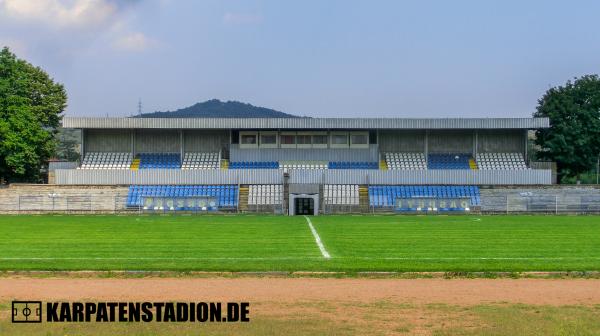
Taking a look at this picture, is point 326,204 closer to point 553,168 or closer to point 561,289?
A: point 553,168

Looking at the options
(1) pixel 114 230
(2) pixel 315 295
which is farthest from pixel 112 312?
(1) pixel 114 230

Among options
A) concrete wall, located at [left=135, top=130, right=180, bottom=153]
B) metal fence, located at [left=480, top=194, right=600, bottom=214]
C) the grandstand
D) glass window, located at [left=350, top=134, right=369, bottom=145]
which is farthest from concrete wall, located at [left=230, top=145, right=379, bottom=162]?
metal fence, located at [left=480, top=194, right=600, bottom=214]

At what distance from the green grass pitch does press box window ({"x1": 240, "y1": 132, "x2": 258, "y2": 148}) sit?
29546 millimetres

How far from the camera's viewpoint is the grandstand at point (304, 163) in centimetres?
5834

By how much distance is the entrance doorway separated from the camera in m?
58.1

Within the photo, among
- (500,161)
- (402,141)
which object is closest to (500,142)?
(500,161)

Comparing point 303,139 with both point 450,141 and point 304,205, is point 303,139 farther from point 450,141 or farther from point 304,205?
point 450,141

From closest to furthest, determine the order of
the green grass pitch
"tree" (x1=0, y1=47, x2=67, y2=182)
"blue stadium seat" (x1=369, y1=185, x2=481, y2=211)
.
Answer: the green grass pitch, "blue stadium seat" (x1=369, y1=185, x2=481, y2=211), "tree" (x1=0, y1=47, x2=67, y2=182)

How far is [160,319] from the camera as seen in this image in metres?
12.8

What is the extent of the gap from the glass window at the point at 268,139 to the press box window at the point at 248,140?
1.75ft

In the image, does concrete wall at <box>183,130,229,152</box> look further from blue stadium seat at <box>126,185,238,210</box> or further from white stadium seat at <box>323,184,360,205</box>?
white stadium seat at <box>323,184,360,205</box>

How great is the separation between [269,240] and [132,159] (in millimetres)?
39543

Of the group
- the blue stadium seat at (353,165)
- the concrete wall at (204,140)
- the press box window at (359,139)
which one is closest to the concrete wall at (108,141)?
the concrete wall at (204,140)

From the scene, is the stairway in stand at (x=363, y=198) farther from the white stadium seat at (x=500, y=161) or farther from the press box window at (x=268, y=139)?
the white stadium seat at (x=500, y=161)
